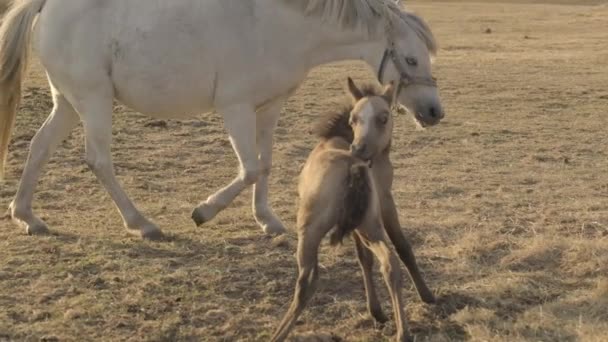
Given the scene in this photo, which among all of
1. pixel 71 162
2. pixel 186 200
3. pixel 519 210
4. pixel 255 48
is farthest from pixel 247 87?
pixel 71 162

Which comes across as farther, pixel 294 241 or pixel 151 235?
pixel 151 235

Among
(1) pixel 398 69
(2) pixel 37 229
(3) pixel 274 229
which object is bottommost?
(2) pixel 37 229

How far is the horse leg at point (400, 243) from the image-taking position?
14.9ft

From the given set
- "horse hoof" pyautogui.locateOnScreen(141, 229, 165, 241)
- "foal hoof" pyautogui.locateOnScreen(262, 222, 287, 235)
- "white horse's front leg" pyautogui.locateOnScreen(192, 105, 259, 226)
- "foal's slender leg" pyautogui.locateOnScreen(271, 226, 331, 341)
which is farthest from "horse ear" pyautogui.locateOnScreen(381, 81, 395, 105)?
"horse hoof" pyautogui.locateOnScreen(141, 229, 165, 241)

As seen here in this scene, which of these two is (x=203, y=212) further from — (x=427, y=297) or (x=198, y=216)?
(x=427, y=297)

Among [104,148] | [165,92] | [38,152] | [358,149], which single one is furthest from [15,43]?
[358,149]

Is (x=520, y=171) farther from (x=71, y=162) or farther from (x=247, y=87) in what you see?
(x=71, y=162)

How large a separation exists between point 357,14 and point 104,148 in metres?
1.88

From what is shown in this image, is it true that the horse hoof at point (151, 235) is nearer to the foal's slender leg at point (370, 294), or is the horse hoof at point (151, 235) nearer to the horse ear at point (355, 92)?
the foal's slender leg at point (370, 294)

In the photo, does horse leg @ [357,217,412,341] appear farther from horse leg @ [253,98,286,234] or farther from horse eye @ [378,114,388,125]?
horse leg @ [253,98,286,234]

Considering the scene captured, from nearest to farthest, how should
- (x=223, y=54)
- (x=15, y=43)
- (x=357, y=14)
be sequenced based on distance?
(x=223, y=54), (x=357, y=14), (x=15, y=43)

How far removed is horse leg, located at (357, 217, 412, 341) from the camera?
4.03m

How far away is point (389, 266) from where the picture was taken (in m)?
4.07

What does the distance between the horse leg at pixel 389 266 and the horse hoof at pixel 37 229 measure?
274 cm
